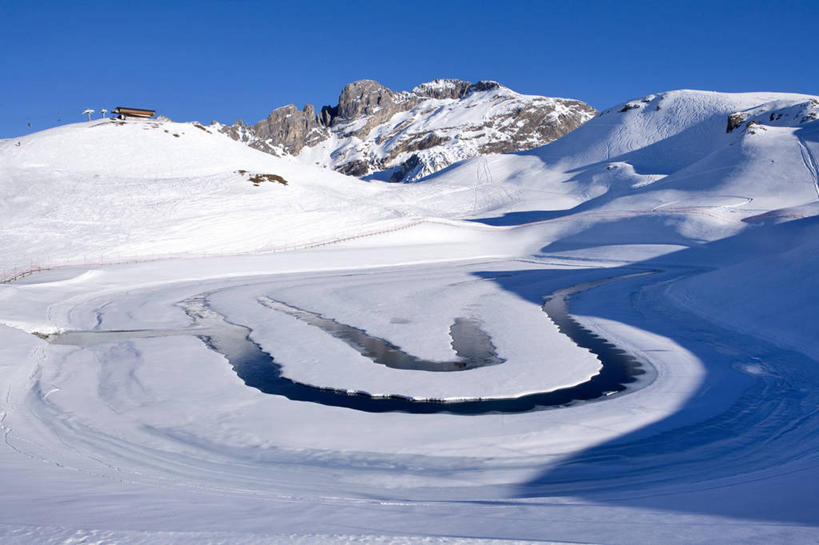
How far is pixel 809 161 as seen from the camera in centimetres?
5359

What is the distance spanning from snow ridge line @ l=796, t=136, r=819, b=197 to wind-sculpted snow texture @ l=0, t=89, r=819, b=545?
34.2ft

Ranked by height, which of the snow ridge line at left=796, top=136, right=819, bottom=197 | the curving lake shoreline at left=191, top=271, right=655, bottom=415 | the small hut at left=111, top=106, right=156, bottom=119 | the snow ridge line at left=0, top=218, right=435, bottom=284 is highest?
the small hut at left=111, top=106, right=156, bottom=119

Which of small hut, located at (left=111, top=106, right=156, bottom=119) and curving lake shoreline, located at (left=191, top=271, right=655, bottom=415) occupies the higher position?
small hut, located at (left=111, top=106, right=156, bottom=119)

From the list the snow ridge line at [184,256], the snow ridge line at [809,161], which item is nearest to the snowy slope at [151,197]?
the snow ridge line at [184,256]

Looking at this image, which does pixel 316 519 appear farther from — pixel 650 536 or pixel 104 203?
pixel 104 203

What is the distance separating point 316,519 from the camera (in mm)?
5297

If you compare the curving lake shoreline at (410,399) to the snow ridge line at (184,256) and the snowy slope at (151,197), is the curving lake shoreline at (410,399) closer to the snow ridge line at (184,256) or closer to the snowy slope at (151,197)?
the snow ridge line at (184,256)

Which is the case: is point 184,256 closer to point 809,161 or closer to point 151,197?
point 151,197

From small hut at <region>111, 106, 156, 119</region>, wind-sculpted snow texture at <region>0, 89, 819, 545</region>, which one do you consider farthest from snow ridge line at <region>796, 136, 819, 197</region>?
small hut at <region>111, 106, 156, 119</region>

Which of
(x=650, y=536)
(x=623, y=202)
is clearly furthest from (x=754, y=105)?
(x=650, y=536)

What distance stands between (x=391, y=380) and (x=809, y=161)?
181ft

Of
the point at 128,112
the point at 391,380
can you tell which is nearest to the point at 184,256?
the point at 391,380

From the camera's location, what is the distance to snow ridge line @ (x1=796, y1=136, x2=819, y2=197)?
166 ft

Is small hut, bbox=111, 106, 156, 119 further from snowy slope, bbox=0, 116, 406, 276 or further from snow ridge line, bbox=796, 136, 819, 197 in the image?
snow ridge line, bbox=796, 136, 819, 197
